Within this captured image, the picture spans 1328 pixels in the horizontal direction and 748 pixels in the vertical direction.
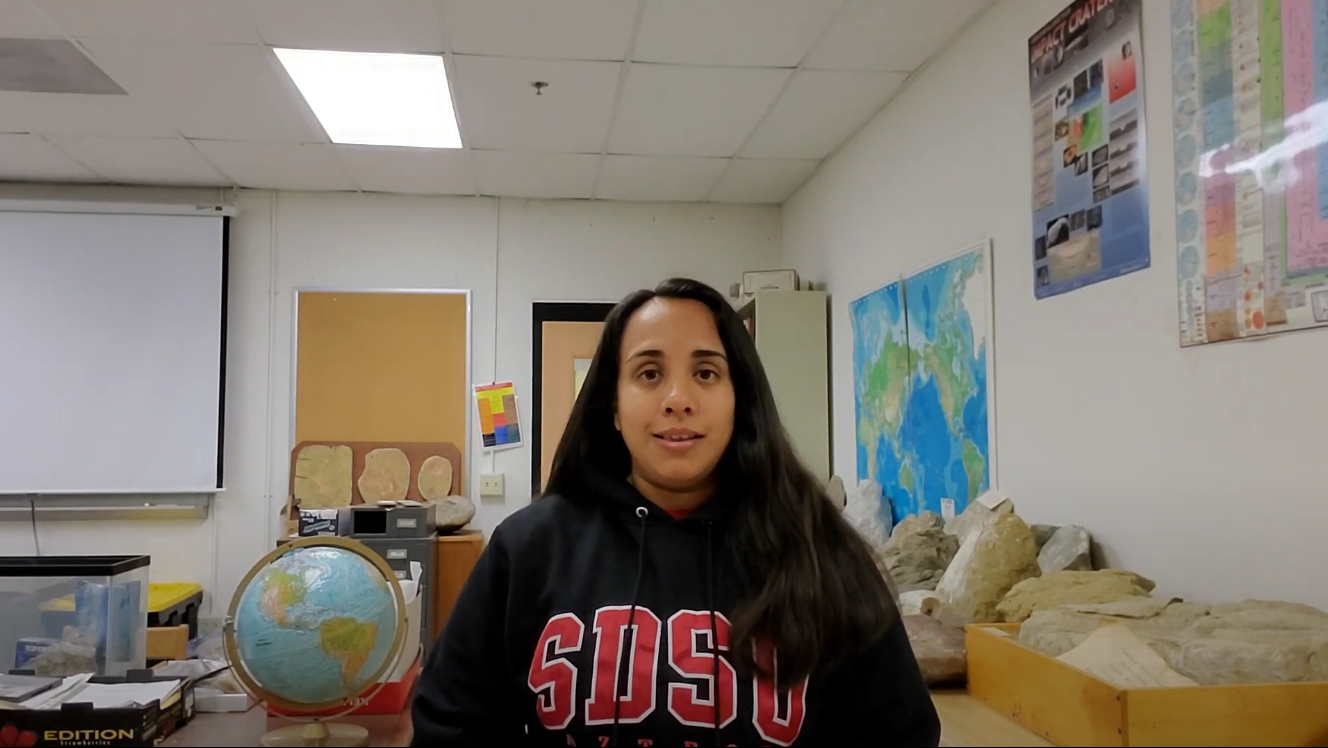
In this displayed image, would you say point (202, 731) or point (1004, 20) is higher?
point (1004, 20)

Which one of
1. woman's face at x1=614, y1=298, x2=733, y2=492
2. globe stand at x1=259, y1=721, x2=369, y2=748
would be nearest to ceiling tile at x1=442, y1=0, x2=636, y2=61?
woman's face at x1=614, y1=298, x2=733, y2=492

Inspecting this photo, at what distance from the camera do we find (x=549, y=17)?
2.61 m

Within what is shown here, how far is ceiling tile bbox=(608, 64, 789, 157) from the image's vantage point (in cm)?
303

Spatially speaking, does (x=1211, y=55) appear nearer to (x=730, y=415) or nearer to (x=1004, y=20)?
(x=1004, y=20)

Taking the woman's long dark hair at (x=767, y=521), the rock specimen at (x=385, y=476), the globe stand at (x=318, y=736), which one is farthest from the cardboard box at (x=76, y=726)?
the rock specimen at (x=385, y=476)

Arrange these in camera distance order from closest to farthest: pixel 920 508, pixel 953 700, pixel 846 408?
1. pixel 953 700
2. pixel 920 508
3. pixel 846 408

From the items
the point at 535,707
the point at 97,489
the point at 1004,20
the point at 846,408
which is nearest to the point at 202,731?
the point at 535,707

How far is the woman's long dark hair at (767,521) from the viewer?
1157 mm

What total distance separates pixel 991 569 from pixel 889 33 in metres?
1.56

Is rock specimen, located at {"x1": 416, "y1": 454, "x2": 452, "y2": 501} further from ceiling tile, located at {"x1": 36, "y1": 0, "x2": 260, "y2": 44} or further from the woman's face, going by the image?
the woman's face

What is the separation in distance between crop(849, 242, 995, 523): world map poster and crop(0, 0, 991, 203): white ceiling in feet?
2.32

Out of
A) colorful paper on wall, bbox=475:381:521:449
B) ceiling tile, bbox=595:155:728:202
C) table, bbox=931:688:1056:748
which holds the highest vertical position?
ceiling tile, bbox=595:155:728:202

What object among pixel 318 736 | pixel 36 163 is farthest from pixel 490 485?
pixel 318 736

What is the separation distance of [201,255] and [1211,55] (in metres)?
4.10
